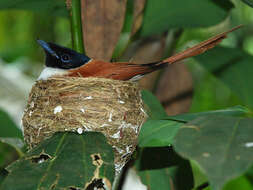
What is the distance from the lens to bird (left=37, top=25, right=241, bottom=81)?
2303 millimetres

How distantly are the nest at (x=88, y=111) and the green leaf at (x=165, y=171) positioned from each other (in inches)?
8.3

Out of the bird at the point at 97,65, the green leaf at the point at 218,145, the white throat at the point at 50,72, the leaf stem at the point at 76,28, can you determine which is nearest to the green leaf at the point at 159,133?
the green leaf at the point at 218,145

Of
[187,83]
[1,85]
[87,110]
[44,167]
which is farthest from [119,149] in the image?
[1,85]

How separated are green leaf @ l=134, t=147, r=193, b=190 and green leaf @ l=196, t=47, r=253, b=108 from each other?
0.99 m

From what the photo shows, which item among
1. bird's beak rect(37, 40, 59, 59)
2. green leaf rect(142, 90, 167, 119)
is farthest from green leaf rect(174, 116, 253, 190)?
bird's beak rect(37, 40, 59, 59)

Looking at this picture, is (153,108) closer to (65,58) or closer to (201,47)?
(201,47)

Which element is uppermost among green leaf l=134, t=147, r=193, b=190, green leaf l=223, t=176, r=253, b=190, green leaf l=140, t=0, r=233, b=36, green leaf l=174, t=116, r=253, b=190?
green leaf l=140, t=0, r=233, b=36

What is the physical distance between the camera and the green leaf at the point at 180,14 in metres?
2.88

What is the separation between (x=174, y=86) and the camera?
3.72 metres

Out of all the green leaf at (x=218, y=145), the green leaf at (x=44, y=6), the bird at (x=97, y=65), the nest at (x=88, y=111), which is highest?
the green leaf at (x=44, y=6)

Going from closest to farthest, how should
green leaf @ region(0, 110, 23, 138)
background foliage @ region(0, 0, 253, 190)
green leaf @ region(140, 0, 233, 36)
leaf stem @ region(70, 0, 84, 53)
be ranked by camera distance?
background foliage @ region(0, 0, 253, 190)
leaf stem @ region(70, 0, 84, 53)
green leaf @ region(0, 110, 23, 138)
green leaf @ region(140, 0, 233, 36)

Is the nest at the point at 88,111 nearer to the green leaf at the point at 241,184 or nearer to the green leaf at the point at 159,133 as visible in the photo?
the green leaf at the point at 159,133

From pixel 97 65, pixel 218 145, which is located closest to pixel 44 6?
pixel 97 65

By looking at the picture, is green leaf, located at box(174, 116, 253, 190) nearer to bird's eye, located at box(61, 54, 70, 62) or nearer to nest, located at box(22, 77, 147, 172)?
nest, located at box(22, 77, 147, 172)
